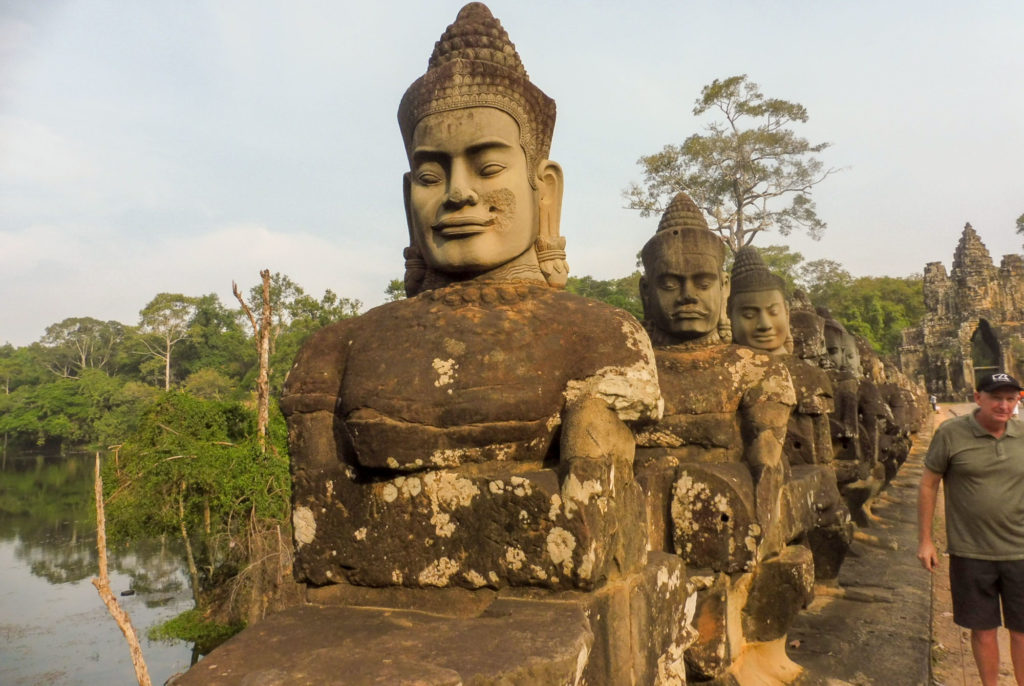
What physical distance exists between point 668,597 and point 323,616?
1.14 m

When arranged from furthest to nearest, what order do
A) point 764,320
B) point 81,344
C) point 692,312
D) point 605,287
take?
point 81,344
point 605,287
point 764,320
point 692,312

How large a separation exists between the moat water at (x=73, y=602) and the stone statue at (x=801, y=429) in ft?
30.1

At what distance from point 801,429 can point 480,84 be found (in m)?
3.27

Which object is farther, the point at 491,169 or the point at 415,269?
the point at 415,269

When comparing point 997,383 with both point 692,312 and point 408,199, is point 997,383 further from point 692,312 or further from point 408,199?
point 408,199

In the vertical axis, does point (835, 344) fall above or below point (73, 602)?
above

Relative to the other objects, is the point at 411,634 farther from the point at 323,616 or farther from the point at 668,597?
the point at 668,597

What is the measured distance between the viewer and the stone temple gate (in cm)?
3328

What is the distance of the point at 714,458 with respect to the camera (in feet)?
11.7

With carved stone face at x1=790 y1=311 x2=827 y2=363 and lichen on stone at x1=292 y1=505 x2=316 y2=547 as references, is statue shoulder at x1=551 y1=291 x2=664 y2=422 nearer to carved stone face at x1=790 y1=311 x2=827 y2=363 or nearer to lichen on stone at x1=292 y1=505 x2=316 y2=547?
lichen on stone at x1=292 y1=505 x2=316 y2=547

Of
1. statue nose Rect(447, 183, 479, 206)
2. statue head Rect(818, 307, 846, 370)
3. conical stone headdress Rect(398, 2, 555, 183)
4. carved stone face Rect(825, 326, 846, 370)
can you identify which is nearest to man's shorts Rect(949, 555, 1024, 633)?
conical stone headdress Rect(398, 2, 555, 183)

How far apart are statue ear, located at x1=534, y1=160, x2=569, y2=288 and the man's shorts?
7.89 ft

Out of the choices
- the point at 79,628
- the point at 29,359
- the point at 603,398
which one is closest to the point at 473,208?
the point at 603,398

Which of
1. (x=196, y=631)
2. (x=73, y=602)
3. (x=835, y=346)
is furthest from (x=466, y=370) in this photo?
(x=73, y=602)
